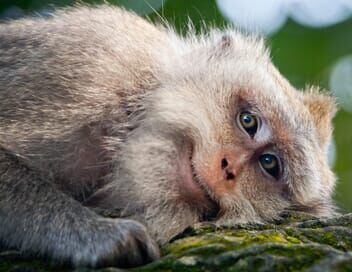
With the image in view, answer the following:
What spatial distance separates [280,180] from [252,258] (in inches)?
65.3

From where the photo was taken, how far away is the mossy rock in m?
2.49

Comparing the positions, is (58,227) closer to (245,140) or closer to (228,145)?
(228,145)

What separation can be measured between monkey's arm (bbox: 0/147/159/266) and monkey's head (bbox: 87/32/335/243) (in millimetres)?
317

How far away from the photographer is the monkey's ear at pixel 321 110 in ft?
15.7

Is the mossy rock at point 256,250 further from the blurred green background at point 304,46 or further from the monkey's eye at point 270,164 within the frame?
the blurred green background at point 304,46

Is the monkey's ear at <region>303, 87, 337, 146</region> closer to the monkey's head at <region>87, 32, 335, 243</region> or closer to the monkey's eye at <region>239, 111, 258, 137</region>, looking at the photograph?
the monkey's head at <region>87, 32, 335, 243</region>

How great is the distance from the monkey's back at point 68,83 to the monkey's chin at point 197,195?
0.51 m

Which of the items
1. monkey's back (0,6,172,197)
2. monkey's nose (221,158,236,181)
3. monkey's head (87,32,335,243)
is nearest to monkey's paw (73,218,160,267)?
monkey's head (87,32,335,243)

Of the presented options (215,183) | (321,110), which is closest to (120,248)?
(215,183)

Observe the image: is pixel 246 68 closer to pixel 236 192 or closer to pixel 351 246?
pixel 236 192

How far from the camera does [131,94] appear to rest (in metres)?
4.19

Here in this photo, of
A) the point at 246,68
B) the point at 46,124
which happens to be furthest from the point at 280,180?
the point at 46,124

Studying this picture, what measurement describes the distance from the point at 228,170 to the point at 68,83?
99 centimetres

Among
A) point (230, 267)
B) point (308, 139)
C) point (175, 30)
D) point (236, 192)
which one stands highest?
point (175, 30)
